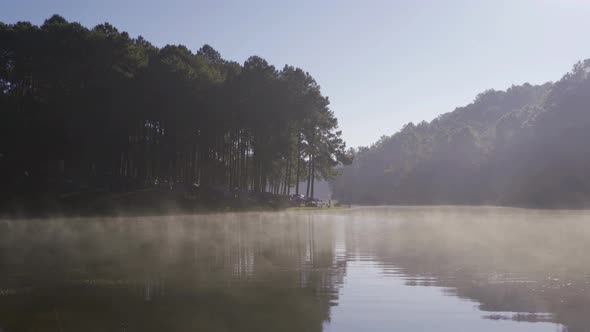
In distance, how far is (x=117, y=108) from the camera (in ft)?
224

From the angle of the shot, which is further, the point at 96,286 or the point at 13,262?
the point at 13,262

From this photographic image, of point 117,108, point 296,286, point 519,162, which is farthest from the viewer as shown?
point 519,162

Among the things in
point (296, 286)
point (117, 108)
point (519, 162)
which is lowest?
point (296, 286)

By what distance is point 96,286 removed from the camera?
15.0m

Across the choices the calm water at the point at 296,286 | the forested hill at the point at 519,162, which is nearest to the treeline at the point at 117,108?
the calm water at the point at 296,286

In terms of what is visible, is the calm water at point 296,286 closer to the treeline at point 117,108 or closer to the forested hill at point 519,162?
the treeline at point 117,108

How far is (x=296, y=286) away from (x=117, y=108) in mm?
57714

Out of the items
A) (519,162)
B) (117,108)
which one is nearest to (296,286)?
(117,108)

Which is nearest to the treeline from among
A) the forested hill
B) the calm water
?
the calm water

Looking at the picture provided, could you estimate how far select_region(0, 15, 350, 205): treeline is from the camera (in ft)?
216

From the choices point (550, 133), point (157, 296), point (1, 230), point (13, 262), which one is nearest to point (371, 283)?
point (157, 296)

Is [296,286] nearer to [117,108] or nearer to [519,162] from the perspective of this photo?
[117,108]

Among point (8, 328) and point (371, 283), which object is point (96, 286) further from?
point (371, 283)

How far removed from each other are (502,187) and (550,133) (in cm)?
2082
